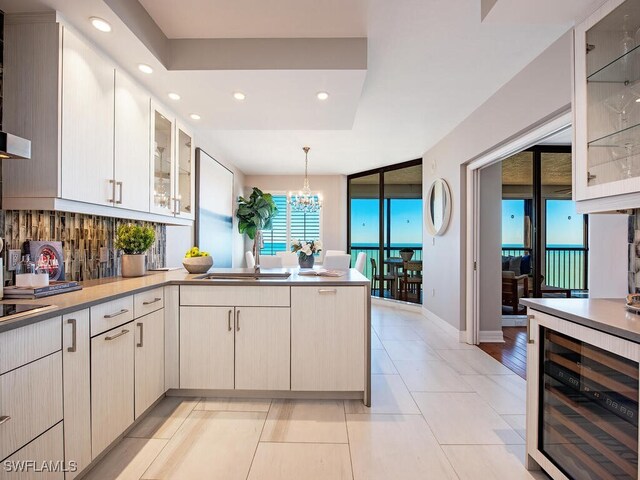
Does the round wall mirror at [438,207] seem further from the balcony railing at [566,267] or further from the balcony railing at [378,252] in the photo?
the balcony railing at [566,267]

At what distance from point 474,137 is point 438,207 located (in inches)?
49.6

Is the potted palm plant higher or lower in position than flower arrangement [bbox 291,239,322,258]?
higher

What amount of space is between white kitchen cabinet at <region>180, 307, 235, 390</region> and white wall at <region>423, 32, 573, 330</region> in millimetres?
2727

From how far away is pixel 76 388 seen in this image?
1463mm

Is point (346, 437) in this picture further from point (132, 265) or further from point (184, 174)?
point (184, 174)

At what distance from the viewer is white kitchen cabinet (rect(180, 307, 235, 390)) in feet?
7.73

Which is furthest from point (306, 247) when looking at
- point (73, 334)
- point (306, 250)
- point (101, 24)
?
point (101, 24)

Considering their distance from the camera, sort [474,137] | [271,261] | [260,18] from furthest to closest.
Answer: [271,261] → [474,137] → [260,18]

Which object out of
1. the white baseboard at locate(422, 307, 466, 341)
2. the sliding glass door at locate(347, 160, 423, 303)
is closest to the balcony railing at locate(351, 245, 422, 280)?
the sliding glass door at locate(347, 160, 423, 303)

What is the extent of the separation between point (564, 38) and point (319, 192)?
5111 mm

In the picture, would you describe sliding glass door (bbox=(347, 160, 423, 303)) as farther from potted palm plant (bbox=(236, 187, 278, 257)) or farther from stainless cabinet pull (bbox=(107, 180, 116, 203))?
stainless cabinet pull (bbox=(107, 180, 116, 203))

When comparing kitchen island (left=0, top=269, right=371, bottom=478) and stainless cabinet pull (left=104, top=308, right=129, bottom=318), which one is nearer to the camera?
stainless cabinet pull (left=104, top=308, right=129, bottom=318)
